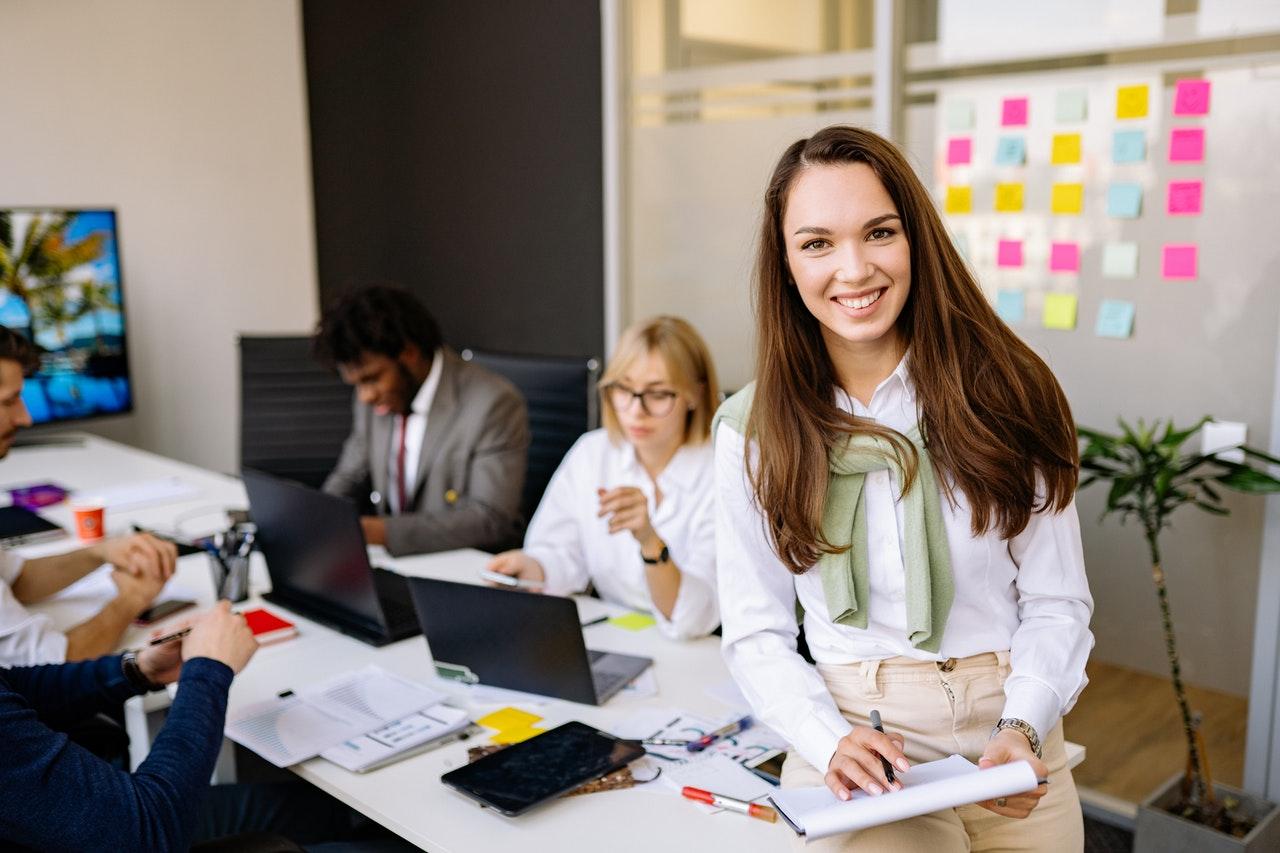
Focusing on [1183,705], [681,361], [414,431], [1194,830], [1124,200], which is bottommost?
[1194,830]

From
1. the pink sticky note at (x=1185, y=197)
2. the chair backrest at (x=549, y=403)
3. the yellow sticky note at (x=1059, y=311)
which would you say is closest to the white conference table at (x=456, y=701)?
the chair backrest at (x=549, y=403)

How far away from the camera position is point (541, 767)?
Answer: 64.1 inches

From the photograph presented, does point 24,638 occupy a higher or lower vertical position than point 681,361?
lower

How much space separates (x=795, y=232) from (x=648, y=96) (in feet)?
8.40

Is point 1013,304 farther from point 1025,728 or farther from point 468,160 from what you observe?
point 468,160

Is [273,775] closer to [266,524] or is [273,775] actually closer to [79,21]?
[266,524]

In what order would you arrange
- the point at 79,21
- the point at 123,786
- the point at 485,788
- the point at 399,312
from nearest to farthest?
1. the point at 123,786
2. the point at 485,788
3. the point at 399,312
4. the point at 79,21

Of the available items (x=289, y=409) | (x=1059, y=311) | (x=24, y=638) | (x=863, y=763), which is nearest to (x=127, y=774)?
(x=24, y=638)

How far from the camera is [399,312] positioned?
2996mm

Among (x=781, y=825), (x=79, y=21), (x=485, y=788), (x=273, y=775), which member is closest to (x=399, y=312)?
(x=273, y=775)

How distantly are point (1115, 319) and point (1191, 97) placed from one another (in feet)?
1.73

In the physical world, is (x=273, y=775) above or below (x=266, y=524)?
below

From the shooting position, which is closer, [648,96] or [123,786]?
[123,786]

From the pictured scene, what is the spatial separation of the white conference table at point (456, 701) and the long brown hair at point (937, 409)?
0.39 m
